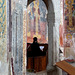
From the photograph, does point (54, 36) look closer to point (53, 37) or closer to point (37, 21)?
point (53, 37)

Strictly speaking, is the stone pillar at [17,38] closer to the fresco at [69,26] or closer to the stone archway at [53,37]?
the stone archway at [53,37]

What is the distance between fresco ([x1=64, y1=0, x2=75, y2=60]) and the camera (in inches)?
157

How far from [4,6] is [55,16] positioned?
1999mm

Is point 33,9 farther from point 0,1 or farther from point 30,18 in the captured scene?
point 0,1

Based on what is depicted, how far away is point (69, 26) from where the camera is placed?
4.01 metres

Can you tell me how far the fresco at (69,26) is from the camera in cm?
398

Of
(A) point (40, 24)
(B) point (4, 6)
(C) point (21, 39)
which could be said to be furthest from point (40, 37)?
(B) point (4, 6)

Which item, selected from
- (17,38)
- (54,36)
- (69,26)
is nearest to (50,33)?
(54,36)

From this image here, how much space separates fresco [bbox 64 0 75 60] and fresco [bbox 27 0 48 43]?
17.4ft

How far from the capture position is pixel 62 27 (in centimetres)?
393

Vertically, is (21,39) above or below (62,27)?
below

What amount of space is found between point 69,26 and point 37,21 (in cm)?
571

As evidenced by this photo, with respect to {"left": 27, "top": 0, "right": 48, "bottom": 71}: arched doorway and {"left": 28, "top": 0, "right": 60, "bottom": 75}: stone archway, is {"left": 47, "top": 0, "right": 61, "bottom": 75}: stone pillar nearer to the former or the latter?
{"left": 28, "top": 0, "right": 60, "bottom": 75}: stone archway

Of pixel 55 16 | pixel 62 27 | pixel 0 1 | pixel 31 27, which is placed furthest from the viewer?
pixel 31 27
